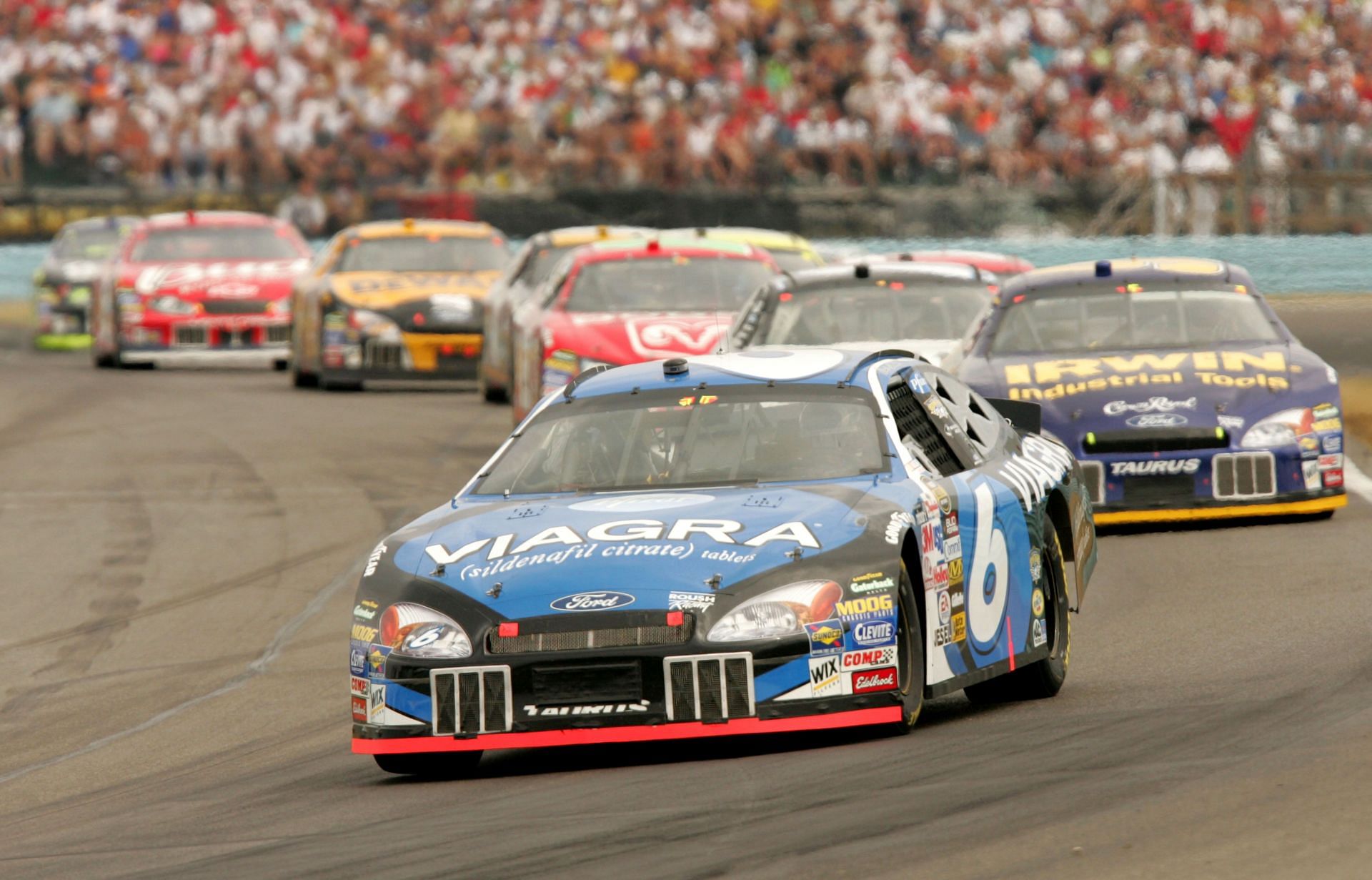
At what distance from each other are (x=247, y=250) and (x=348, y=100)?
6034mm

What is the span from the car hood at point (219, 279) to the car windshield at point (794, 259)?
607 centimetres

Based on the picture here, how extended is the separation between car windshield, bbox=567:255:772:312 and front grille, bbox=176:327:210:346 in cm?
823

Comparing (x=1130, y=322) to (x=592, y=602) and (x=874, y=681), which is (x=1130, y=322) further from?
(x=592, y=602)

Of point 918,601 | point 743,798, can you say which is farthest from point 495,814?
point 918,601

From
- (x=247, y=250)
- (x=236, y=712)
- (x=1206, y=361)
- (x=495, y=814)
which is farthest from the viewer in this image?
(x=247, y=250)

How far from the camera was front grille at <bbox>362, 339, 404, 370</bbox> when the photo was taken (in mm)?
21375

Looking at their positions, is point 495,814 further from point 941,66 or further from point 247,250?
point 941,66

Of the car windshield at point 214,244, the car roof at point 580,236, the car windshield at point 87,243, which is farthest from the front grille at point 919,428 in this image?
the car windshield at point 87,243

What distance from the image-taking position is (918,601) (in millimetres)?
6852

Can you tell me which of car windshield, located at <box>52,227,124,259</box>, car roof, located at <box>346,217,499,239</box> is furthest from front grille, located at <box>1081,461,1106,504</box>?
car windshield, located at <box>52,227,124,259</box>

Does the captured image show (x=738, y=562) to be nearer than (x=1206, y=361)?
Yes

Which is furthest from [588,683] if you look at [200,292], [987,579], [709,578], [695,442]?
[200,292]

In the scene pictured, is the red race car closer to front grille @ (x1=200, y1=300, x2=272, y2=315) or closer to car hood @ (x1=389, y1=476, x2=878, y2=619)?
front grille @ (x1=200, y1=300, x2=272, y2=315)

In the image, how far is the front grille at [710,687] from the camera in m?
6.37
